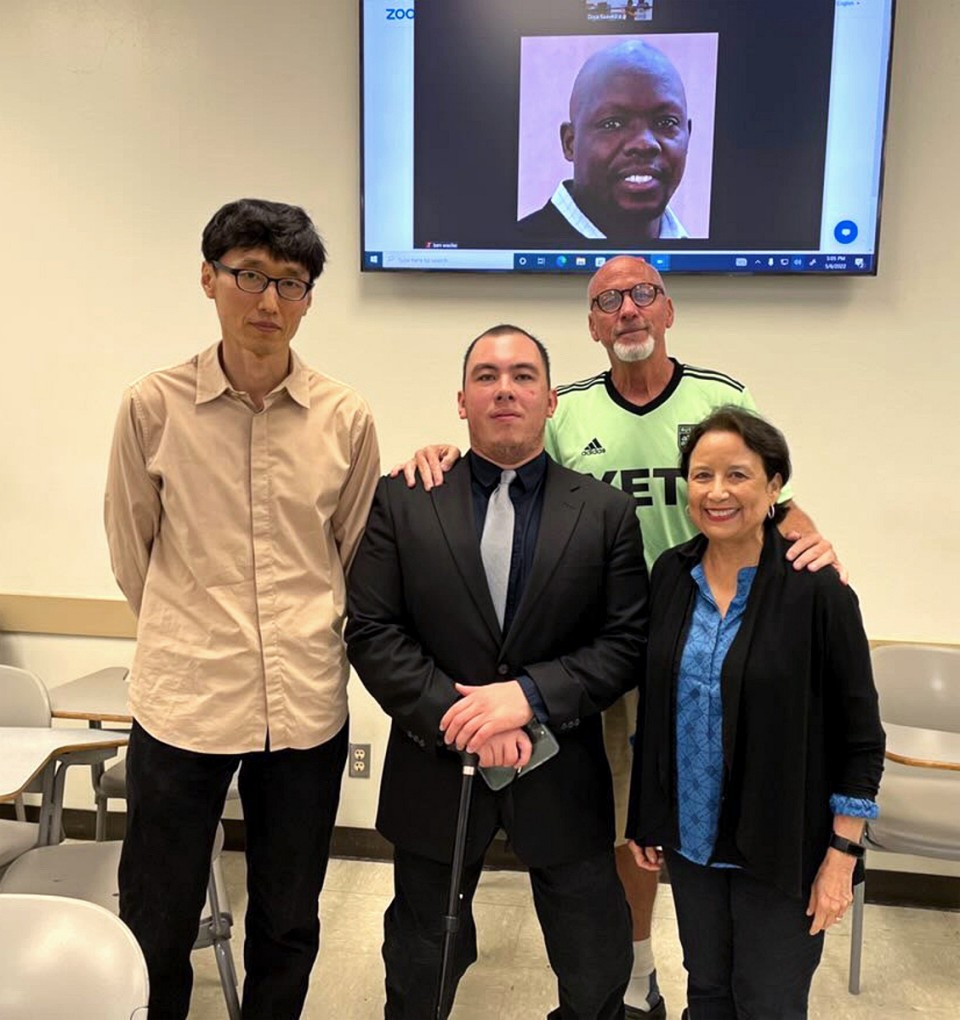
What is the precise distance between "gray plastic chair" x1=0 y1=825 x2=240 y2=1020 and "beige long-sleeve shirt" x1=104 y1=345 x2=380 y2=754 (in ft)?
1.48

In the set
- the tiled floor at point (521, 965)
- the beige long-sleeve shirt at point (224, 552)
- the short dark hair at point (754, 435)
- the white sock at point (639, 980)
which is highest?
the short dark hair at point (754, 435)

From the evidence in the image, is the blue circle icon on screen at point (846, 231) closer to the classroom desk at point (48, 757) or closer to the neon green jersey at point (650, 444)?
the neon green jersey at point (650, 444)

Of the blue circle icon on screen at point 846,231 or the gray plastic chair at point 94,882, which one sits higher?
the blue circle icon on screen at point 846,231

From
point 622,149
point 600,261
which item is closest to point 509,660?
point 600,261

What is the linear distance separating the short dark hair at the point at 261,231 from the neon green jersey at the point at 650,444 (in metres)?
0.76

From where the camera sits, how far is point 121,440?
1664 mm

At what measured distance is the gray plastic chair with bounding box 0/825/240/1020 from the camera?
1.91m

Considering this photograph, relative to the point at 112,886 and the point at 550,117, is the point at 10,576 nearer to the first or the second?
the point at 112,886

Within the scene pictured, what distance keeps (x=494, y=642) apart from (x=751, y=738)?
493 mm

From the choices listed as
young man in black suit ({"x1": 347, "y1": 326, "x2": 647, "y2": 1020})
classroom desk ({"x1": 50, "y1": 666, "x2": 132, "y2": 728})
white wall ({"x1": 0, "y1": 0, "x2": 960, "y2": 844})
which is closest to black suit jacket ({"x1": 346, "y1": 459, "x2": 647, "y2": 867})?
young man in black suit ({"x1": 347, "y1": 326, "x2": 647, "y2": 1020})

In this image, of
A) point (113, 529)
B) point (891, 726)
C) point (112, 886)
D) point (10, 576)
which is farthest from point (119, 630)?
point (891, 726)

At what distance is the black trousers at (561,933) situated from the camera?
1687 mm

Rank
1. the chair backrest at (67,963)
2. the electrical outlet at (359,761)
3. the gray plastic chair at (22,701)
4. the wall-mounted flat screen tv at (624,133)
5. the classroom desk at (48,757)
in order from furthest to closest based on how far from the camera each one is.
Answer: the electrical outlet at (359,761)
the wall-mounted flat screen tv at (624,133)
the gray plastic chair at (22,701)
the classroom desk at (48,757)
the chair backrest at (67,963)

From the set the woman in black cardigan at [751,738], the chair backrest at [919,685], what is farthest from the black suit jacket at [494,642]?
the chair backrest at [919,685]
